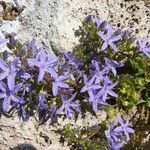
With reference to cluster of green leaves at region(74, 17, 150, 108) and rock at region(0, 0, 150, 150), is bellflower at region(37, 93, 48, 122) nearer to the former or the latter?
rock at region(0, 0, 150, 150)

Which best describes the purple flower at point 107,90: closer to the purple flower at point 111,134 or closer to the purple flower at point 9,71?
the purple flower at point 111,134

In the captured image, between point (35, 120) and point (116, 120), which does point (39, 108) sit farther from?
point (116, 120)

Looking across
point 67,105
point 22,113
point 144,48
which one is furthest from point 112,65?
point 22,113

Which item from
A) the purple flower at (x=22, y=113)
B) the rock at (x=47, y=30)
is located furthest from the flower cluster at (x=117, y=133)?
the purple flower at (x=22, y=113)

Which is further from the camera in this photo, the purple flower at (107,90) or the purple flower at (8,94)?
the purple flower at (107,90)

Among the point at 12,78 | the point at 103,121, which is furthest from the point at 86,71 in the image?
the point at 12,78

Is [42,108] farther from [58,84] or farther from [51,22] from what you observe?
[51,22]

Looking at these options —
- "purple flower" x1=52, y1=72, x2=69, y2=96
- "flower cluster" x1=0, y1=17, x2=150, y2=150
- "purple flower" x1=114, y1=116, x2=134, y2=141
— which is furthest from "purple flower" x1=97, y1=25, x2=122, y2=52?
"purple flower" x1=114, y1=116, x2=134, y2=141
